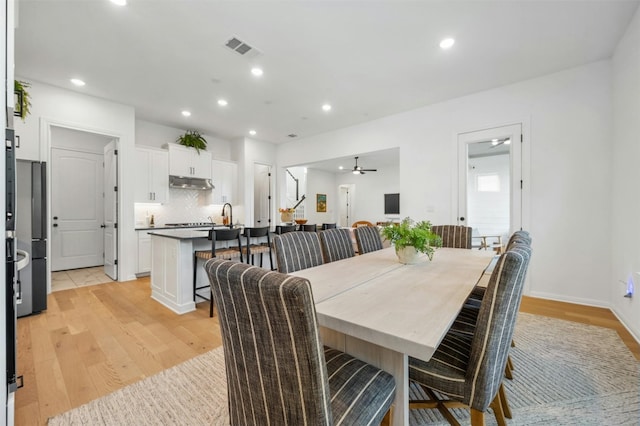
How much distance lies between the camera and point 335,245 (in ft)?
7.74

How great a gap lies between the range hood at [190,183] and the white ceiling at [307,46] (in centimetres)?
152

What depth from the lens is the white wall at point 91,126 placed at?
3514 mm

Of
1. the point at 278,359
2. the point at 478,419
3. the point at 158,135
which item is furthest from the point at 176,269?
the point at 158,135

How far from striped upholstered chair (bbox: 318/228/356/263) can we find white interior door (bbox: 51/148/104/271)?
18.3 ft

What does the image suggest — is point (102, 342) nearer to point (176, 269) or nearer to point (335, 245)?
point (176, 269)

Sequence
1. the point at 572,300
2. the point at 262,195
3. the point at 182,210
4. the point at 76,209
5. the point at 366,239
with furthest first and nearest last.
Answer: the point at 262,195
the point at 182,210
the point at 76,209
the point at 572,300
the point at 366,239

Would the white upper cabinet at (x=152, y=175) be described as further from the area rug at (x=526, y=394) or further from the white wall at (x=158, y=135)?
the area rug at (x=526, y=394)

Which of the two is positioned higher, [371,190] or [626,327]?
[371,190]

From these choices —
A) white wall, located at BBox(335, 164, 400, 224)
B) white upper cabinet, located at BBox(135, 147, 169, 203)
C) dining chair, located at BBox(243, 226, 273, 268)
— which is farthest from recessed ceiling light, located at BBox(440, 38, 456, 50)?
white wall, located at BBox(335, 164, 400, 224)

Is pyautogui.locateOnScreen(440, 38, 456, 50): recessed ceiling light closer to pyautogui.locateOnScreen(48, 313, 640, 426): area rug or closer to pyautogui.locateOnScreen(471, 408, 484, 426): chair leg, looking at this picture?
pyautogui.locateOnScreen(48, 313, 640, 426): area rug

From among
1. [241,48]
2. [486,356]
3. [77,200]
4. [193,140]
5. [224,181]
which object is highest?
[241,48]

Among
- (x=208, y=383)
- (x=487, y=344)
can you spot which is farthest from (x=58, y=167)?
(x=487, y=344)

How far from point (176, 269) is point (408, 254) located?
2.51 metres

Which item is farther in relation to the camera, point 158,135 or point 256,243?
point 158,135
